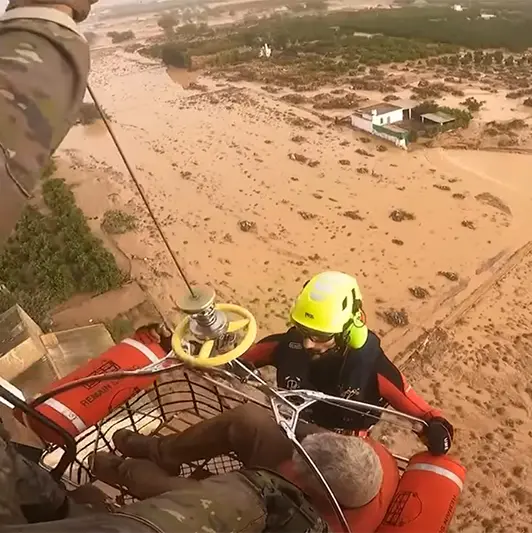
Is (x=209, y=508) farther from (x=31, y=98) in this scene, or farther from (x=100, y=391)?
(x=100, y=391)

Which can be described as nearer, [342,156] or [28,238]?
[28,238]

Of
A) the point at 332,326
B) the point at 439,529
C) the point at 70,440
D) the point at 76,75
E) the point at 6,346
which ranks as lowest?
the point at 6,346

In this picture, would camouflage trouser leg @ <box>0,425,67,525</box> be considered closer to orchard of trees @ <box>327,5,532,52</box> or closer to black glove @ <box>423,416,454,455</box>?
black glove @ <box>423,416,454,455</box>

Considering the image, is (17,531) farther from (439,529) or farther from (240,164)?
(240,164)

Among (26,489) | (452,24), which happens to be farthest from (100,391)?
(452,24)

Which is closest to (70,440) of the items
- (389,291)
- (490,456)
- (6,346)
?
(6,346)

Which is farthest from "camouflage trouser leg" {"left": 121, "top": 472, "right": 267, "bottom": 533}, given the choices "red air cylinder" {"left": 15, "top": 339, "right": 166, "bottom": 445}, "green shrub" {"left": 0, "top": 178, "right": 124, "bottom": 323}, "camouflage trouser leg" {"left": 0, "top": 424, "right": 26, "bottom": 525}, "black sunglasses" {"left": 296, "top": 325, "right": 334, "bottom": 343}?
"green shrub" {"left": 0, "top": 178, "right": 124, "bottom": 323}

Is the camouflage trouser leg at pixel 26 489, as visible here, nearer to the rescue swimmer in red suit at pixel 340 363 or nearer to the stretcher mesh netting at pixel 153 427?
the stretcher mesh netting at pixel 153 427
